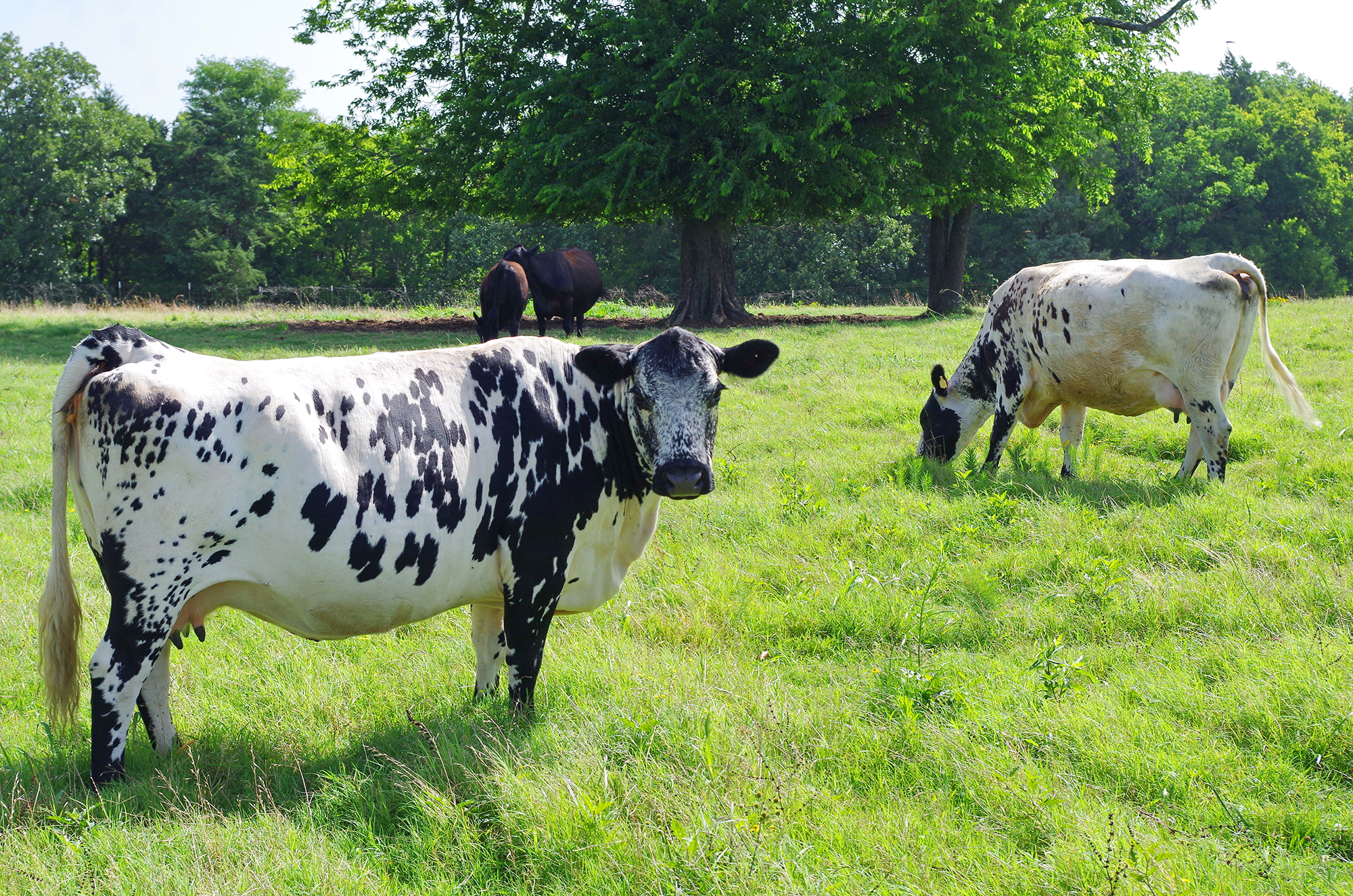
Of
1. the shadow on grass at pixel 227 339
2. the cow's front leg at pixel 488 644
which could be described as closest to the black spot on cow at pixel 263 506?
the cow's front leg at pixel 488 644

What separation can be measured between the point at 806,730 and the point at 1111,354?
5.90m

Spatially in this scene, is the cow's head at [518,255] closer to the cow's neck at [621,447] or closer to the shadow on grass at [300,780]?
the cow's neck at [621,447]

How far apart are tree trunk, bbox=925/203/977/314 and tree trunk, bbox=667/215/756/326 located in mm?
6449

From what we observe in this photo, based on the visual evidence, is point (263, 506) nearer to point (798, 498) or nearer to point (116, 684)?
point (116, 684)

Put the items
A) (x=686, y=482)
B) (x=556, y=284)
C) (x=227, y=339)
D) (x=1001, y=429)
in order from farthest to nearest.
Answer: (x=556, y=284)
(x=227, y=339)
(x=1001, y=429)
(x=686, y=482)

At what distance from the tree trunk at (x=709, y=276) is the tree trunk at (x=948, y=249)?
6.45 metres

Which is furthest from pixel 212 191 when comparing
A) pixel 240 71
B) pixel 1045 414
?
pixel 1045 414

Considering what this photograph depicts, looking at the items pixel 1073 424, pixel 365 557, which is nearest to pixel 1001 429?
pixel 1073 424

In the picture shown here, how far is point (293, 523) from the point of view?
3.44m

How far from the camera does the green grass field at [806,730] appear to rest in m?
2.93

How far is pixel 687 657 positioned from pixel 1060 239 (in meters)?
51.2

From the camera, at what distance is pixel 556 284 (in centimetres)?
1925

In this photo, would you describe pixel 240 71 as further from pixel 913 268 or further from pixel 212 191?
pixel 913 268

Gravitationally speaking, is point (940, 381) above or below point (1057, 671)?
above
